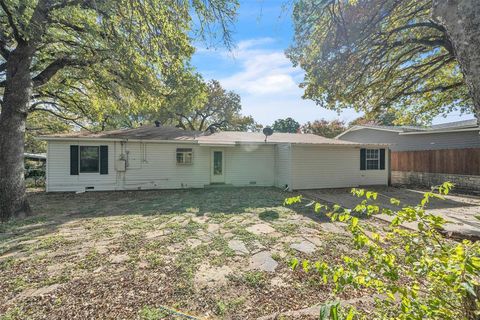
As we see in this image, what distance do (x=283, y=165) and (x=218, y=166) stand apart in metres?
3.41

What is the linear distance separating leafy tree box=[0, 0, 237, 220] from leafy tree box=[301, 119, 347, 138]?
23617mm

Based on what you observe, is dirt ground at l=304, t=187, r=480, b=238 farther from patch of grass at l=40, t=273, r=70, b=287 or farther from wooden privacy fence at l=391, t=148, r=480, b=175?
patch of grass at l=40, t=273, r=70, b=287

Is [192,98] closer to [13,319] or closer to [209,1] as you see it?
[209,1]

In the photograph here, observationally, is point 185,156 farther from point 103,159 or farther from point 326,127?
point 326,127

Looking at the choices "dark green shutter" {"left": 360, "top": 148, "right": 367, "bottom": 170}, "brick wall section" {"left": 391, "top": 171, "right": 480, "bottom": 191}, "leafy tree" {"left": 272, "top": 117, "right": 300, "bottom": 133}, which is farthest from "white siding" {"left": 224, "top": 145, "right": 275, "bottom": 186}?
"leafy tree" {"left": 272, "top": 117, "right": 300, "bottom": 133}

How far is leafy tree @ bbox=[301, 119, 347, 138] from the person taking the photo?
27781 mm

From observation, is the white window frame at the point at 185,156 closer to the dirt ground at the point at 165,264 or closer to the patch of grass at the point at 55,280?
the dirt ground at the point at 165,264

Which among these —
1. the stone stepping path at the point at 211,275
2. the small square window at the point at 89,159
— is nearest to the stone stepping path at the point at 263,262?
the stone stepping path at the point at 211,275

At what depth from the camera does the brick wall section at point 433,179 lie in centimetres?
1084

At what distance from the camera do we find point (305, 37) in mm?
7277

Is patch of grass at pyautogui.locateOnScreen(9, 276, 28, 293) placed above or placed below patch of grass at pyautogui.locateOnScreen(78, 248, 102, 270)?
below

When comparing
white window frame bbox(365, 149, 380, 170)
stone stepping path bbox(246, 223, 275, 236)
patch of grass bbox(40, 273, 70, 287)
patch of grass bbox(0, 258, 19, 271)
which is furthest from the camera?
white window frame bbox(365, 149, 380, 170)

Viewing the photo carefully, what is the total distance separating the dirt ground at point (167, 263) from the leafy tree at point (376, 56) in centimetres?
472

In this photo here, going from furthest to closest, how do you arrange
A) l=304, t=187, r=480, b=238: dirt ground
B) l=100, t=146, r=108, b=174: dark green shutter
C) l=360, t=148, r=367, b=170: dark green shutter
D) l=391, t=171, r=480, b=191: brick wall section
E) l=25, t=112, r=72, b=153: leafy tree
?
l=25, t=112, r=72, b=153: leafy tree
l=360, t=148, r=367, b=170: dark green shutter
l=391, t=171, r=480, b=191: brick wall section
l=100, t=146, r=108, b=174: dark green shutter
l=304, t=187, r=480, b=238: dirt ground
